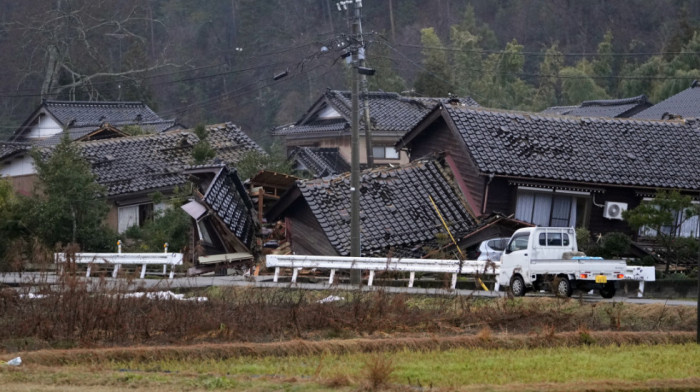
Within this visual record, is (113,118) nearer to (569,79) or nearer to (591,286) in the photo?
(569,79)

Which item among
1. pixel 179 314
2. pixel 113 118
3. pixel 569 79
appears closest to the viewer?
pixel 179 314

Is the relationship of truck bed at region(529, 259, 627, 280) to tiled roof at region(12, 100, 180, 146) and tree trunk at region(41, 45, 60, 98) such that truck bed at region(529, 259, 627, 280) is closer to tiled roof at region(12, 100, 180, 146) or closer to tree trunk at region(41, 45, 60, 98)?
tiled roof at region(12, 100, 180, 146)

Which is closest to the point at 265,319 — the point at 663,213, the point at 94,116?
the point at 663,213

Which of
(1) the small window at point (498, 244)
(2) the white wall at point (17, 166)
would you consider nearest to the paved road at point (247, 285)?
(1) the small window at point (498, 244)

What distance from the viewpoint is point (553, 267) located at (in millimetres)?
20078

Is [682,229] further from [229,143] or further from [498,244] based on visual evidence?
[229,143]

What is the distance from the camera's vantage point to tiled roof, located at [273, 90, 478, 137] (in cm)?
4659

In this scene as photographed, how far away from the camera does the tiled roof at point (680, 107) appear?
41969 millimetres

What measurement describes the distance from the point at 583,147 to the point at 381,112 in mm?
18414

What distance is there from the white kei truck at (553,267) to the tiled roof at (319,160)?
2127 cm

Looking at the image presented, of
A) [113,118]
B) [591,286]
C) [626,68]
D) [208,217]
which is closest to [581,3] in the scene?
[626,68]

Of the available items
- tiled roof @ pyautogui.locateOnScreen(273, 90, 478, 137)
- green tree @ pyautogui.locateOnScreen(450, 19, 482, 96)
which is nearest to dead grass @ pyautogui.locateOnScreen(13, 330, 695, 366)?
tiled roof @ pyautogui.locateOnScreen(273, 90, 478, 137)

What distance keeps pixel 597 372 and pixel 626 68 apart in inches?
2085

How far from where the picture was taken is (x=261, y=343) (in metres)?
14.2
